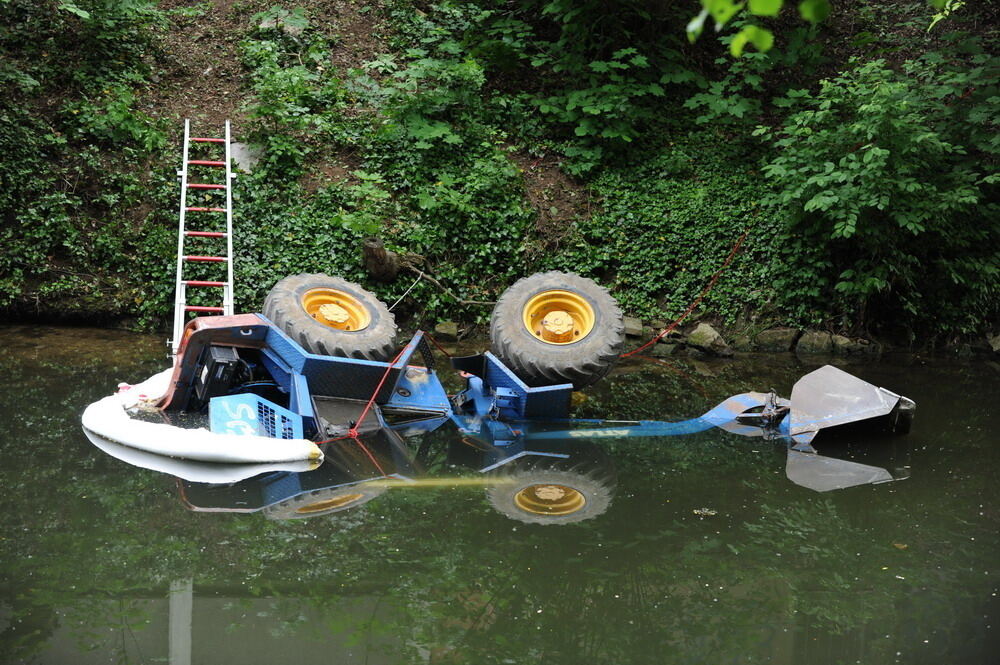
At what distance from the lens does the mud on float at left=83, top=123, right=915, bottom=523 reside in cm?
582

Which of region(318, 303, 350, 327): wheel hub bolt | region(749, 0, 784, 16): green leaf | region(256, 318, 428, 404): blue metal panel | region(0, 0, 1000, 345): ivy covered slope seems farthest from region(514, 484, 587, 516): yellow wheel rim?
region(0, 0, 1000, 345): ivy covered slope

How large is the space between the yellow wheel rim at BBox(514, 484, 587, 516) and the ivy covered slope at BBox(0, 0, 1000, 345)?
4.90m

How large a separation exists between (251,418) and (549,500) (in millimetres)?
2150

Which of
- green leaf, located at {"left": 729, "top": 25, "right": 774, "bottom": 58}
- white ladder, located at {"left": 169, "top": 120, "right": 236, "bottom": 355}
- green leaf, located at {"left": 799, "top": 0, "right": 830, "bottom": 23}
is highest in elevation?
green leaf, located at {"left": 799, "top": 0, "right": 830, "bottom": 23}

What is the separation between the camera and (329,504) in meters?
5.26

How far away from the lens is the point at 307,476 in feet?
Result: 18.7

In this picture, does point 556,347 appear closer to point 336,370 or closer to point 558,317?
point 558,317

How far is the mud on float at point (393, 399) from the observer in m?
5.82

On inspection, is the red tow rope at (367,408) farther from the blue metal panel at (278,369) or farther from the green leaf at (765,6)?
the green leaf at (765,6)

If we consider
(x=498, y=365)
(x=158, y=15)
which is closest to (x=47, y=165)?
(x=158, y=15)

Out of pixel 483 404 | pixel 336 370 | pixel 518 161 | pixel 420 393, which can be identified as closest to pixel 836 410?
pixel 483 404

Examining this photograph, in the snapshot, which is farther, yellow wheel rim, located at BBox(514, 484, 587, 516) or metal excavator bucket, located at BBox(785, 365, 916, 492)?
metal excavator bucket, located at BBox(785, 365, 916, 492)

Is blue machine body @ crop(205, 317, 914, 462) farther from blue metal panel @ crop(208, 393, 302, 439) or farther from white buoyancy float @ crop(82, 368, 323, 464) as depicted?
white buoyancy float @ crop(82, 368, 323, 464)

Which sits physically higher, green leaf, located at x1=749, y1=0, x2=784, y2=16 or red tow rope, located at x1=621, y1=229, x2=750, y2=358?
green leaf, located at x1=749, y1=0, x2=784, y2=16
